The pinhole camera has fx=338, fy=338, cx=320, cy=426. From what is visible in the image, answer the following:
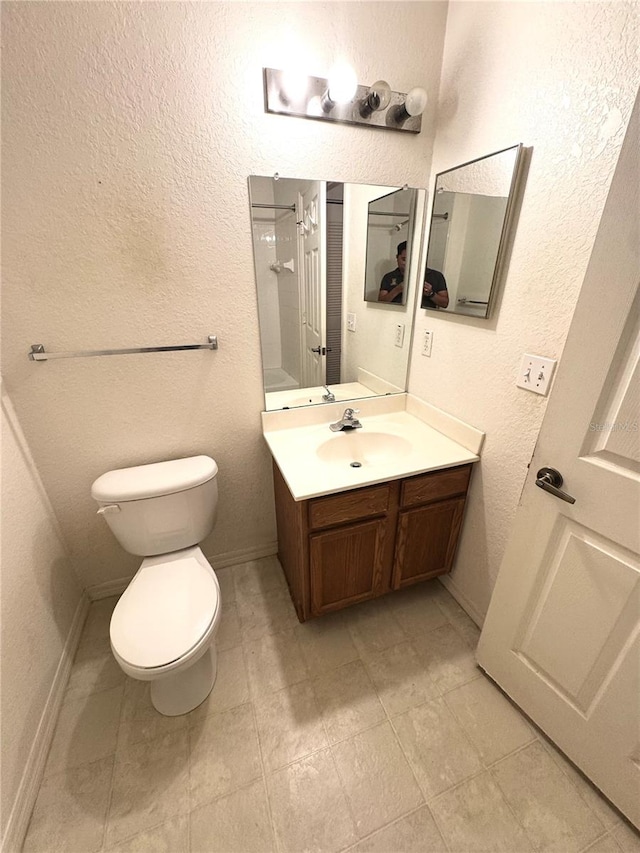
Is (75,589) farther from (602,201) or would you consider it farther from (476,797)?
(602,201)

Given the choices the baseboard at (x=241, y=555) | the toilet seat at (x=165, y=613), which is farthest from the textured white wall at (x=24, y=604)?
the baseboard at (x=241, y=555)

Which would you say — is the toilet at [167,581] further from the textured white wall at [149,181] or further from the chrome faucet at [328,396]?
the chrome faucet at [328,396]

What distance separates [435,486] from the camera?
1.36 metres

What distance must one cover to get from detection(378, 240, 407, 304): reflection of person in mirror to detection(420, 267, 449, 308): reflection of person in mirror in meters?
0.12

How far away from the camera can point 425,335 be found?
1.55m

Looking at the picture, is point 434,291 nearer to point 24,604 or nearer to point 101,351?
point 101,351

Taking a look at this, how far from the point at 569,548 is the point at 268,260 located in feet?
4.61

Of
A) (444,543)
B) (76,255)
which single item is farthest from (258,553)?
(76,255)

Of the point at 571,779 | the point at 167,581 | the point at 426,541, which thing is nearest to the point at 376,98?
the point at 426,541

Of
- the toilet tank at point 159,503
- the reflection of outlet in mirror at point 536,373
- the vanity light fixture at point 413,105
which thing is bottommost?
the toilet tank at point 159,503

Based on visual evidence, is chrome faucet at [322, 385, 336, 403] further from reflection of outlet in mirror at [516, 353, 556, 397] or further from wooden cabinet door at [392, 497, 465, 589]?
reflection of outlet in mirror at [516, 353, 556, 397]

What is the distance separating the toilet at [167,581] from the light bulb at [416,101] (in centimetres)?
153

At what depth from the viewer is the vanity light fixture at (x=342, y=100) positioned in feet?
3.68

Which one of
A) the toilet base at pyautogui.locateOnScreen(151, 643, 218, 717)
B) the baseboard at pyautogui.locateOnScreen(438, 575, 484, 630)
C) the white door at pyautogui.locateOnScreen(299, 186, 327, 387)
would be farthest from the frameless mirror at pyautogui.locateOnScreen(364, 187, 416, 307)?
the toilet base at pyautogui.locateOnScreen(151, 643, 218, 717)
